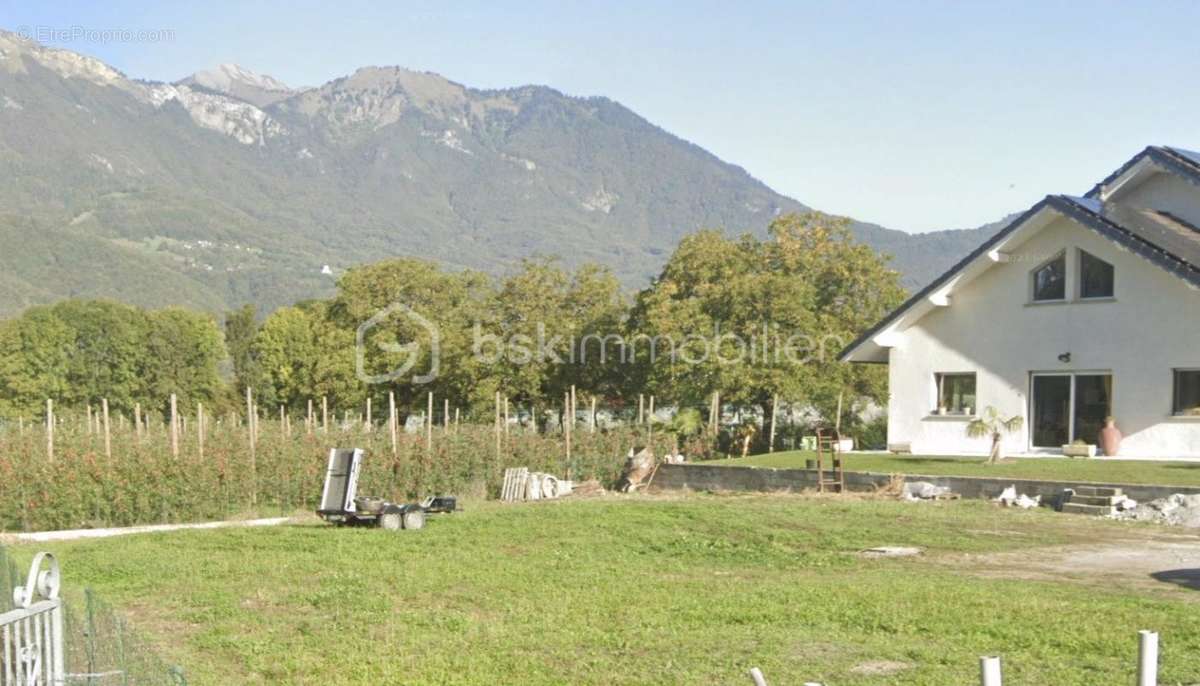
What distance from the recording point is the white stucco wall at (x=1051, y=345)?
26.3 meters

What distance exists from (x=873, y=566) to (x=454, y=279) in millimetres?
42465

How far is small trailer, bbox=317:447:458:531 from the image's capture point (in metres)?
20.1

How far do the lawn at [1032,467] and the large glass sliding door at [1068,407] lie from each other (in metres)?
1.22

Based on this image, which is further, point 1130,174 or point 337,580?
point 1130,174

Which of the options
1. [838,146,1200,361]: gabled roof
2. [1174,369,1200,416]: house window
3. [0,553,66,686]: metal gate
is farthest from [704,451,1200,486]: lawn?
[0,553,66,686]: metal gate

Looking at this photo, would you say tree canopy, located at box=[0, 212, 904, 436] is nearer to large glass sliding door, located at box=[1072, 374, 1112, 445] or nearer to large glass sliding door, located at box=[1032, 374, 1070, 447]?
large glass sliding door, located at box=[1032, 374, 1070, 447]

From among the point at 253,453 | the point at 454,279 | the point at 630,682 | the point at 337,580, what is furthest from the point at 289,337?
the point at 630,682

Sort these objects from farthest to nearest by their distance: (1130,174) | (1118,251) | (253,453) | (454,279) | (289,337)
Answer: (289,337), (454,279), (1130,174), (1118,251), (253,453)

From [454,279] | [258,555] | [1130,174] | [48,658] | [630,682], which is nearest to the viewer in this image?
[48,658]

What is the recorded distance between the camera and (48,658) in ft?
23.5

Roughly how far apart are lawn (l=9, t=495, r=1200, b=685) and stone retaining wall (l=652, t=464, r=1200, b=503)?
2180 millimetres

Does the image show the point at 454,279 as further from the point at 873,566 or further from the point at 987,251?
the point at 873,566

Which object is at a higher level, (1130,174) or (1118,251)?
(1130,174)

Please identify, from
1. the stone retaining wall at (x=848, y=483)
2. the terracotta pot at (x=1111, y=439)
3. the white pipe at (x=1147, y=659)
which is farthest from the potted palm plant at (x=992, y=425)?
the white pipe at (x=1147, y=659)
